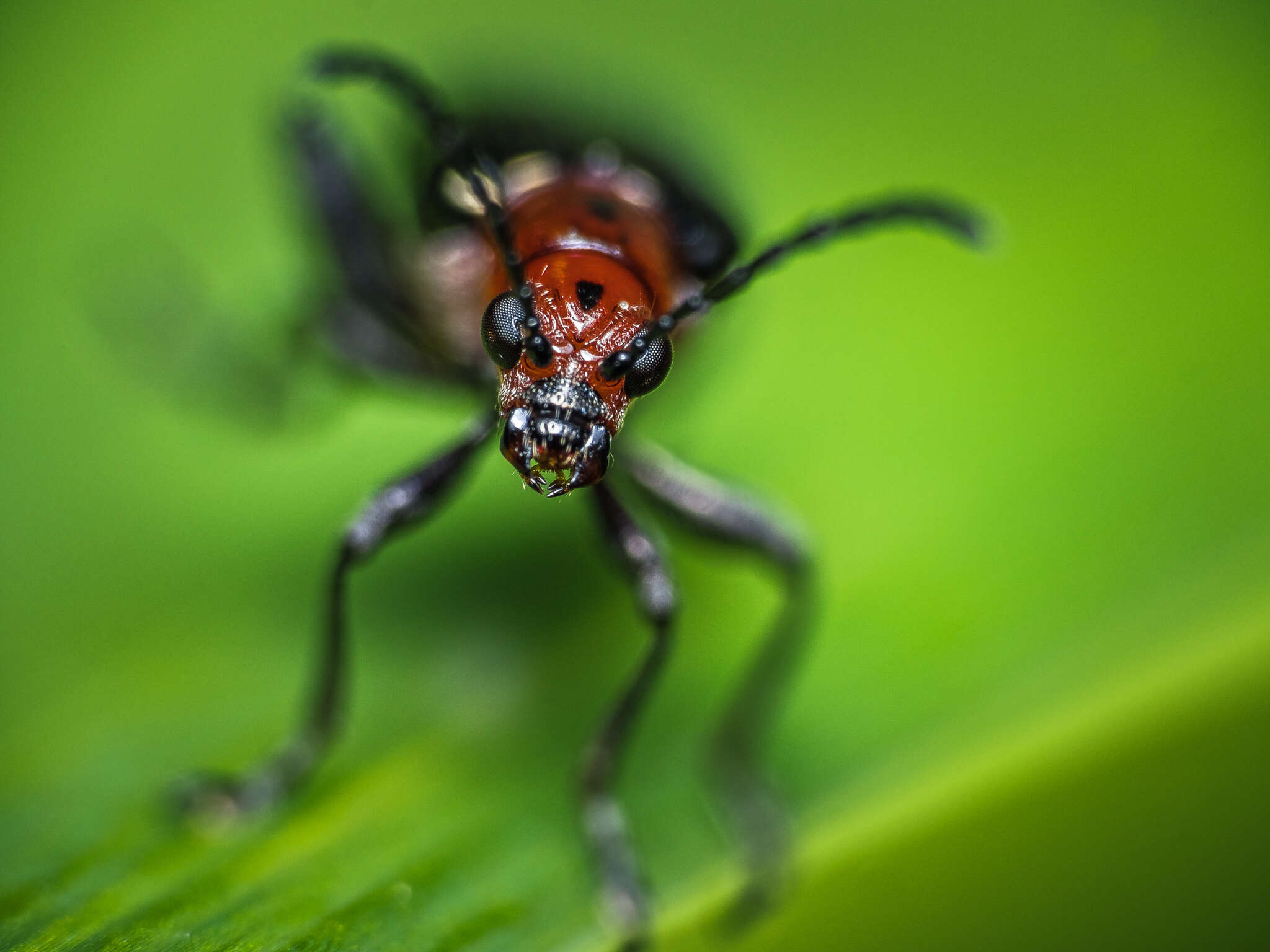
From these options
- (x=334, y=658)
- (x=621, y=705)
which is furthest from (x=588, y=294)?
(x=334, y=658)

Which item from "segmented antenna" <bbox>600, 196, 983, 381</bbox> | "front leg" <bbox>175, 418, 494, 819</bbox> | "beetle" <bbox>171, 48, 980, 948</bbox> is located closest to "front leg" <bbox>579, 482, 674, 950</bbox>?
"beetle" <bbox>171, 48, 980, 948</bbox>

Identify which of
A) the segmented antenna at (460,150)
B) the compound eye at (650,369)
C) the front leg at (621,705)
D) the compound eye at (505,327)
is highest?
the segmented antenna at (460,150)

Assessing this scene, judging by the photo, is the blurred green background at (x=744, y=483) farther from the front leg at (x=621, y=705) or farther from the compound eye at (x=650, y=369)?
the compound eye at (x=650, y=369)

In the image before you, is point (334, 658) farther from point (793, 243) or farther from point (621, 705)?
point (793, 243)

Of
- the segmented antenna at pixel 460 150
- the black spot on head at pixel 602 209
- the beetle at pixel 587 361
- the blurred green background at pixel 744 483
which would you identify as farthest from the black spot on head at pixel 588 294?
the blurred green background at pixel 744 483

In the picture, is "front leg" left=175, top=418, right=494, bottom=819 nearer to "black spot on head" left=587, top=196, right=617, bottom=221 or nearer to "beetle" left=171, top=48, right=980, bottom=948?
"beetle" left=171, top=48, right=980, bottom=948

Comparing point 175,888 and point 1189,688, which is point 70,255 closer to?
point 175,888
